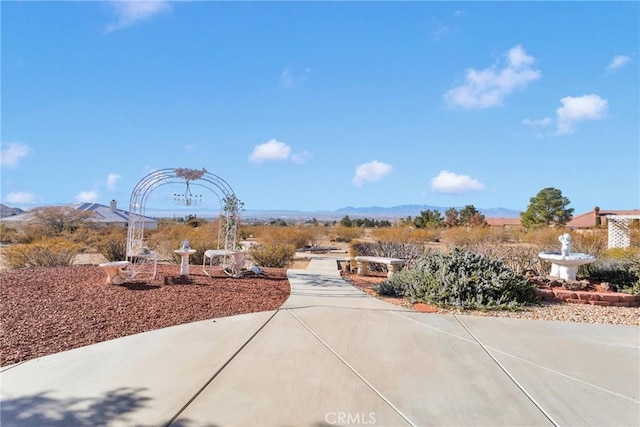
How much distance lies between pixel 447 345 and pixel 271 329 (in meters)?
2.46

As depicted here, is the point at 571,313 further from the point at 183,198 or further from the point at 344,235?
the point at 344,235

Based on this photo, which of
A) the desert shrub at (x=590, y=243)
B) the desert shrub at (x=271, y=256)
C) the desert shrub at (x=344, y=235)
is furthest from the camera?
the desert shrub at (x=344, y=235)

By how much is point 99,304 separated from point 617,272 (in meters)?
11.2

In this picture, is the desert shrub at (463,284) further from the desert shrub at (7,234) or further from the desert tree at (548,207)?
the desert tree at (548,207)

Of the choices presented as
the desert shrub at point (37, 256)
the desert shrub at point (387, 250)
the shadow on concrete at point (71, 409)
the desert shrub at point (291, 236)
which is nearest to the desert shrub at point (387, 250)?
the desert shrub at point (387, 250)

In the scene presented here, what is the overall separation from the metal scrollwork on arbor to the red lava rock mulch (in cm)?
119

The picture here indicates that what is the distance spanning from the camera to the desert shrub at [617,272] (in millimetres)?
9211

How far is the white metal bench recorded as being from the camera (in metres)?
10.7

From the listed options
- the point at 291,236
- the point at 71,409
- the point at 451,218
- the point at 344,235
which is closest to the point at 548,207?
the point at 451,218

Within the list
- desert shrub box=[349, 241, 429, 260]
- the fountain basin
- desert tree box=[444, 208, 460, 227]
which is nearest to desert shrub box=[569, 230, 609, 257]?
the fountain basin

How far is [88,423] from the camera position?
324 centimetres

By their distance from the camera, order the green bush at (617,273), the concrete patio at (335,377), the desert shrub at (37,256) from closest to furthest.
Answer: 1. the concrete patio at (335,377)
2. the green bush at (617,273)
3. the desert shrub at (37,256)

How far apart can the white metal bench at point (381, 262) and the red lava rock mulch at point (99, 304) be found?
264cm

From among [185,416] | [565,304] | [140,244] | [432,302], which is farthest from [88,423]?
[565,304]
